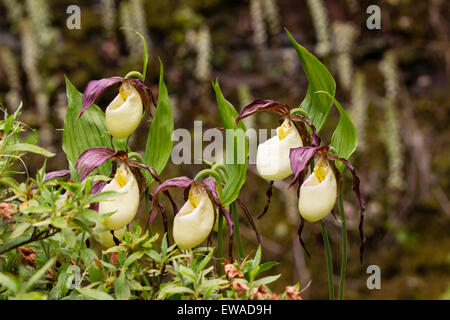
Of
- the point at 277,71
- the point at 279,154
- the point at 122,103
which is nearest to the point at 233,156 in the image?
the point at 279,154

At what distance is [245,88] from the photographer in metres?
1.94

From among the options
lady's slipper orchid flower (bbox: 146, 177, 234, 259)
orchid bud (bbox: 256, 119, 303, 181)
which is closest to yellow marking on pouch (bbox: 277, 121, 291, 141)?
orchid bud (bbox: 256, 119, 303, 181)

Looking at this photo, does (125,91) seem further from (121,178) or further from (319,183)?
(319,183)

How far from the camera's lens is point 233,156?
64 cm

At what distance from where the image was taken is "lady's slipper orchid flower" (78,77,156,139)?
2.05 feet

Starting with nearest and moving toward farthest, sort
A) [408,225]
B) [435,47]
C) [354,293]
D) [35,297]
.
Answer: [35,297], [354,293], [408,225], [435,47]

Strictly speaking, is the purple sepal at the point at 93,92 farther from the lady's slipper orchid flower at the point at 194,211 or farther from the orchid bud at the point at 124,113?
the lady's slipper orchid flower at the point at 194,211

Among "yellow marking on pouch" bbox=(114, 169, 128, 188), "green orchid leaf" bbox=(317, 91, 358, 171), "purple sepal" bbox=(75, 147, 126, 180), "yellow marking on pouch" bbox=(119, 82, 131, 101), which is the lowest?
"yellow marking on pouch" bbox=(114, 169, 128, 188)

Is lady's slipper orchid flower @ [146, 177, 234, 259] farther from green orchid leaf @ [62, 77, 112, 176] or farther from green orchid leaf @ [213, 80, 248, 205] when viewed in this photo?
green orchid leaf @ [62, 77, 112, 176]

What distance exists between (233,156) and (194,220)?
103 mm

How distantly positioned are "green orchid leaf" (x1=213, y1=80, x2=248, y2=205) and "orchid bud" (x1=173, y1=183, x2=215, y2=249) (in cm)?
4
